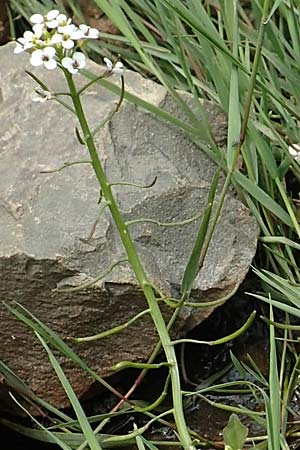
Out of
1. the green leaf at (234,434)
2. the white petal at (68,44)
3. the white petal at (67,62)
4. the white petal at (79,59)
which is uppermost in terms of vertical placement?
the white petal at (68,44)

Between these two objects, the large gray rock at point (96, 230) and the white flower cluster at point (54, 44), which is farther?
the large gray rock at point (96, 230)

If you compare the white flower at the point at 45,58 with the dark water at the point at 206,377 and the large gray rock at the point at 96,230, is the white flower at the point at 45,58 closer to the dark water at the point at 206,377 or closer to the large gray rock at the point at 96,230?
the large gray rock at the point at 96,230

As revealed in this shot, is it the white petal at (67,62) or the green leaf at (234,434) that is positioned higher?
the white petal at (67,62)

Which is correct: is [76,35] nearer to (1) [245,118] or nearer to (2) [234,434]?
(1) [245,118]

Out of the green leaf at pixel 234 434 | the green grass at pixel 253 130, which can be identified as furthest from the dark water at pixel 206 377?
the green leaf at pixel 234 434

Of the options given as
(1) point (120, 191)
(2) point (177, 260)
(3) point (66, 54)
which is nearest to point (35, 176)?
(1) point (120, 191)

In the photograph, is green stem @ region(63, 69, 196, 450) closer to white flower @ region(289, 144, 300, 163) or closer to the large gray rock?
the large gray rock
